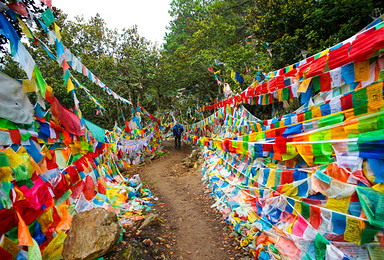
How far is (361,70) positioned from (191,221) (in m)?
4.75

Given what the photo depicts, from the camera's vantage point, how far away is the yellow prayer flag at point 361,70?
2.53 m

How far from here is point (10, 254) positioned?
7.58ft

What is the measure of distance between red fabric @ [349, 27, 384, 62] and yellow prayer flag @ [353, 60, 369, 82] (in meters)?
0.07

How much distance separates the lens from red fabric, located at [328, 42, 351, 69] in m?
2.72

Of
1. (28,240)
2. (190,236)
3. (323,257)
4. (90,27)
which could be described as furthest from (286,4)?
(90,27)

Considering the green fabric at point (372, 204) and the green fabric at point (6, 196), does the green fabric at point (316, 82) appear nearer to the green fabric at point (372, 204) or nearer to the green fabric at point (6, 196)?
the green fabric at point (372, 204)

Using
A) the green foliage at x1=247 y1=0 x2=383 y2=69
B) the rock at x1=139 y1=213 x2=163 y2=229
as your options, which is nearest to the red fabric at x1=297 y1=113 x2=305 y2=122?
the green foliage at x1=247 y1=0 x2=383 y2=69

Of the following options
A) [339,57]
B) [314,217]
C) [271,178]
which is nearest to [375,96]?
[339,57]

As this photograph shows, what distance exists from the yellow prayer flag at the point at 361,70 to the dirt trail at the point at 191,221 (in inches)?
137

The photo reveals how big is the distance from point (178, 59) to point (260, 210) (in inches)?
541

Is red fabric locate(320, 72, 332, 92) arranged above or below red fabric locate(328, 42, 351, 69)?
below

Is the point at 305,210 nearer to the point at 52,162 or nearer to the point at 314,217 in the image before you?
the point at 314,217

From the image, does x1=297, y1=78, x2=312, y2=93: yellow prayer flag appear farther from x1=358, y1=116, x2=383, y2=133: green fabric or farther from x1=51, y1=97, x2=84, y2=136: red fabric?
x1=51, y1=97, x2=84, y2=136: red fabric

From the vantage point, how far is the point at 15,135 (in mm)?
2670
